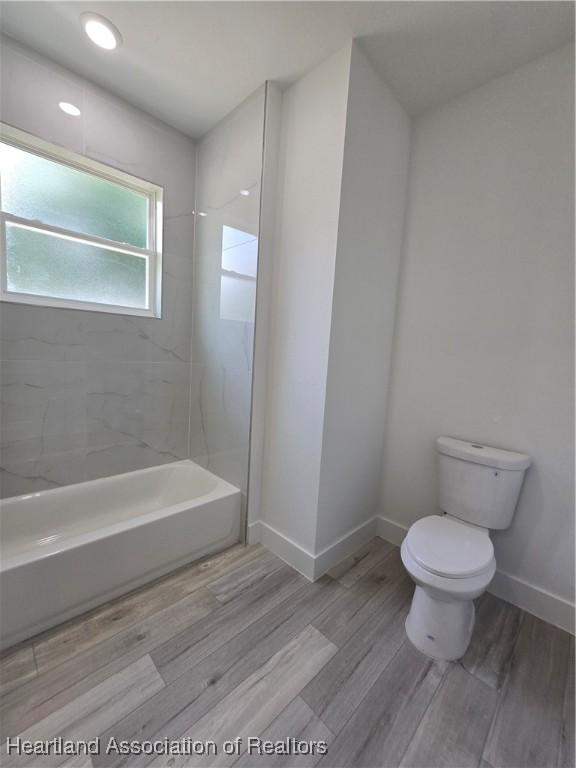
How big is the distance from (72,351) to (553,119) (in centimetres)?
266

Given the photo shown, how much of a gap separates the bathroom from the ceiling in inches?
0.5

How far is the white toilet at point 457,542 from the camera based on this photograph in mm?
1210

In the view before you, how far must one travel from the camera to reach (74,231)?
1.78 m

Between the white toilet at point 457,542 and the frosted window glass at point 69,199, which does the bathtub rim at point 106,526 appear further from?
the frosted window glass at point 69,199

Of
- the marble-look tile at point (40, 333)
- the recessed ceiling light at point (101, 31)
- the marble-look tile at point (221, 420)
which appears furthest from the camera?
the marble-look tile at point (221, 420)

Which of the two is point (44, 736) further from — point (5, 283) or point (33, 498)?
point (5, 283)

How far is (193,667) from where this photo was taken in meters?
1.19

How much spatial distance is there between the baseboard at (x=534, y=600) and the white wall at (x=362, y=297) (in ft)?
2.44

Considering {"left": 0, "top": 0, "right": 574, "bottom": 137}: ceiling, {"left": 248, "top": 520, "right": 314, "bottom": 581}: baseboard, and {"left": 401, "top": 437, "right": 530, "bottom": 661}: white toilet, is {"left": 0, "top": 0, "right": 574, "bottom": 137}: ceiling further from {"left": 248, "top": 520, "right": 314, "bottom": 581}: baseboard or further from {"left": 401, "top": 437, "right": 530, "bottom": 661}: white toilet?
{"left": 248, "top": 520, "right": 314, "bottom": 581}: baseboard

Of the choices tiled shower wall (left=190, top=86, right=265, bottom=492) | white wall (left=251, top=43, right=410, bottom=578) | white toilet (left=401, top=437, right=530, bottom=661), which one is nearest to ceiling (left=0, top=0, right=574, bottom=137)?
white wall (left=251, top=43, right=410, bottom=578)

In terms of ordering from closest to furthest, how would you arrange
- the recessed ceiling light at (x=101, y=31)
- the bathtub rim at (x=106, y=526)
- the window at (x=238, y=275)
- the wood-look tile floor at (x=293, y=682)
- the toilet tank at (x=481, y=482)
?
the wood-look tile floor at (x=293, y=682)
the bathtub rim at (x=106, y=526)
the recessed ceiling light at (x=101, y=31)
the toilet tank at (x=481, y=482)
the window at (x=238, y=275)

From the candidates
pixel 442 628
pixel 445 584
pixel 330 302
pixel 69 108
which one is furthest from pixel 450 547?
pixel 69 108

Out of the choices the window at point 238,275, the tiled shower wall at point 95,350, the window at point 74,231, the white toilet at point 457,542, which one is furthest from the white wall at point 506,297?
the window at point 74,231

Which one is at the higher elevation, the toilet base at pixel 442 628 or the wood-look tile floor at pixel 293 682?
the toilet base at pixel 442 628
